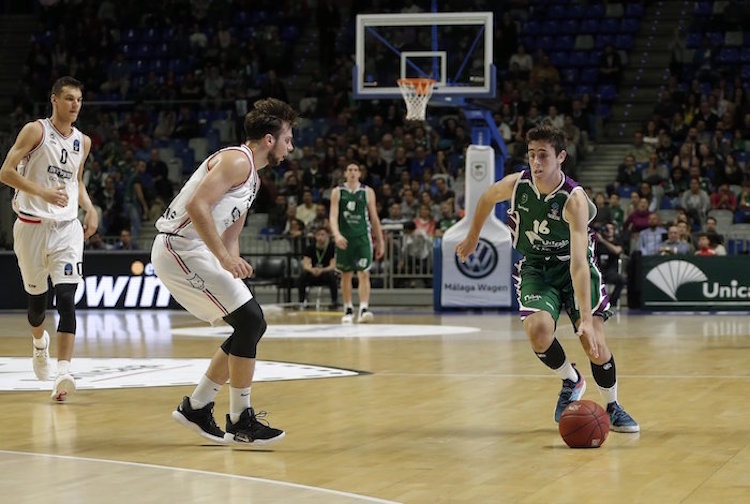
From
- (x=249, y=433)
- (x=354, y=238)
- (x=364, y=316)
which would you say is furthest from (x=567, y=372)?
(x=354, y=238)

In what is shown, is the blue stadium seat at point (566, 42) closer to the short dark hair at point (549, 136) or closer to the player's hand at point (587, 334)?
the short dark hair at point (549, 136)

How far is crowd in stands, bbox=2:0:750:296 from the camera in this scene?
21.7m

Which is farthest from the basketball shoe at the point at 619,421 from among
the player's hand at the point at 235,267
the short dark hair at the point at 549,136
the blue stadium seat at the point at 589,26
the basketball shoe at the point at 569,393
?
the blue stadium seat at the point at 589,26

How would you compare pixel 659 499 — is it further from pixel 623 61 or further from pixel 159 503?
pixel 623 61

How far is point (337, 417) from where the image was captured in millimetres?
7762

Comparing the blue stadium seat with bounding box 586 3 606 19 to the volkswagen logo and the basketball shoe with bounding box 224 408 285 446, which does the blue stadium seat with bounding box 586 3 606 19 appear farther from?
the basketball shoe with bounding box 224 408 285 446

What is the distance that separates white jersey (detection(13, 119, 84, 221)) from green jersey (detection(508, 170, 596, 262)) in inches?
132

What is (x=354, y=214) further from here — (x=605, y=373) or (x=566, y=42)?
(x=566, y=42)

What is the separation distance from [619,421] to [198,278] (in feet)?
7.92

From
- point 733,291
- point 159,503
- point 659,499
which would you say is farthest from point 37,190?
point 733,291

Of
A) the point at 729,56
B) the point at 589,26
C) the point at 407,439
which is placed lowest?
the point at 407,439

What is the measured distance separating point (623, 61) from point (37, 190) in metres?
18.9

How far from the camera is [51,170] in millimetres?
9070

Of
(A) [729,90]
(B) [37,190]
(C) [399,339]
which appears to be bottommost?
(C) [399,339]
